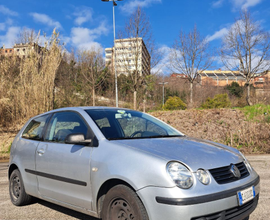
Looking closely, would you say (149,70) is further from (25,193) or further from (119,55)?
(25,193)

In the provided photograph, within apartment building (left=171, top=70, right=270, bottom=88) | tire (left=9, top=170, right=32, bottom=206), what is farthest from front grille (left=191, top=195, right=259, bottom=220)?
apartment building (left=171, top=70, right=270, bottom=88)

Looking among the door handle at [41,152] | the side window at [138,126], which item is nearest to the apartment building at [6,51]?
the door handle at [41,152]

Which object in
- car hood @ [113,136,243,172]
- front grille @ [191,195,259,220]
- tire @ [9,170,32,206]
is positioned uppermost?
Answer: car hood @ [113,136,243,172]

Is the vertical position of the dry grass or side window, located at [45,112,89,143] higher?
side window, located at [45,112,89,143]

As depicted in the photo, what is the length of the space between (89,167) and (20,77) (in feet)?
30.2

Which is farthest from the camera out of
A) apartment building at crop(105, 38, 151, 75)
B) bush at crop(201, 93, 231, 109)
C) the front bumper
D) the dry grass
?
bush at crop(201, 93, 231, 109)

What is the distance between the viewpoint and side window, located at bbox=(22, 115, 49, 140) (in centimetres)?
392

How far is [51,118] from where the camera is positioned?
3879 mm

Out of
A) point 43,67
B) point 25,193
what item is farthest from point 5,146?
point 25,193

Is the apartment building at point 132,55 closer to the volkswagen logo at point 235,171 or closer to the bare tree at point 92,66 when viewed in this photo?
the bare tree at point 92,66

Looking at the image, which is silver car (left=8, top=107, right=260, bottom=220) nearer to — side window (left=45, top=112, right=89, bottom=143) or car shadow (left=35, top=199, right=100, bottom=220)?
side window (left=45, top=112, right=89, bottom=143)

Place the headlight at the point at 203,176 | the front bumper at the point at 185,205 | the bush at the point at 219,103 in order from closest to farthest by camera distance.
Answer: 1. the front bumper at the point at 185,205
2. the headlight at the point at 203,176
3. the bush at the point at 219,103

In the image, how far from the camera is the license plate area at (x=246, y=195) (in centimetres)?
246

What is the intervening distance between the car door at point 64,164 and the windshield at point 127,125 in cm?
23
